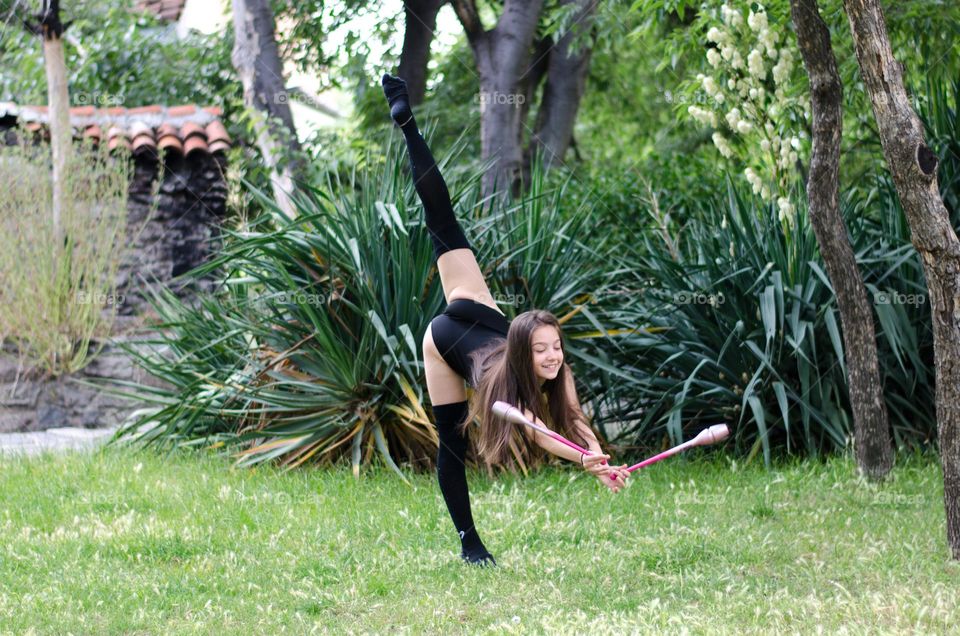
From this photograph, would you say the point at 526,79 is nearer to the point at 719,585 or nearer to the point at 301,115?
the point at 719,585

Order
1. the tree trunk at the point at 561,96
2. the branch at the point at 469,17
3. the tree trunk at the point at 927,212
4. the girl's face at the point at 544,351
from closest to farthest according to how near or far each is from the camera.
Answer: the girl's face at the point at 544,351
the tree trunk at the point at 927,212
the branch at the point at 469,17
the tree trunk at the point at 561,96

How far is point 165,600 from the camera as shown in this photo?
4.06 m

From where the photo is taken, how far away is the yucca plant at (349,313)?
6316 mm

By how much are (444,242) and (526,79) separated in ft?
30.4

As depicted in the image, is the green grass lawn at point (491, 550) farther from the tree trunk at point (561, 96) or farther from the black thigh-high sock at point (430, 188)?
the tree trunk at point (561, 96)

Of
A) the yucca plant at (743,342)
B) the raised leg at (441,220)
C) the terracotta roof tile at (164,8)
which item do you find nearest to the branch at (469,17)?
the yucca plant at (743,342)

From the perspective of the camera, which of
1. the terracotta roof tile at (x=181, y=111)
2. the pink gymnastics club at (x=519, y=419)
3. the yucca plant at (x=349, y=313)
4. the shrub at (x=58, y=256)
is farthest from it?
the terracotta roof tile at (x=181, y=111)

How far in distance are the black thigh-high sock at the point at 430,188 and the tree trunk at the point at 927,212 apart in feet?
5.77

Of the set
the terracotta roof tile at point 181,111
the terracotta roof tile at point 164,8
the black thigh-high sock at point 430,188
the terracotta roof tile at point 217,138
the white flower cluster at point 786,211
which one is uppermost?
the terracotta roof tile at point 164,8

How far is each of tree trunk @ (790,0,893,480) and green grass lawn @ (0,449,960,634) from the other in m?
0.26

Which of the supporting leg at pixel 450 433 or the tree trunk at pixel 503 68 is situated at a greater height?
the tree trunk at pixel 503 68

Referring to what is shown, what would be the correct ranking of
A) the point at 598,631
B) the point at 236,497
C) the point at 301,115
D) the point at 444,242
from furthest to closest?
the point at 301,115, the point at 236,497, the point at 444,242, the point at 598,631

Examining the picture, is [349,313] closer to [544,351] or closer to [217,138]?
[544,351]

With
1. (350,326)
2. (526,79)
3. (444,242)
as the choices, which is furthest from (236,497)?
(526,79)
